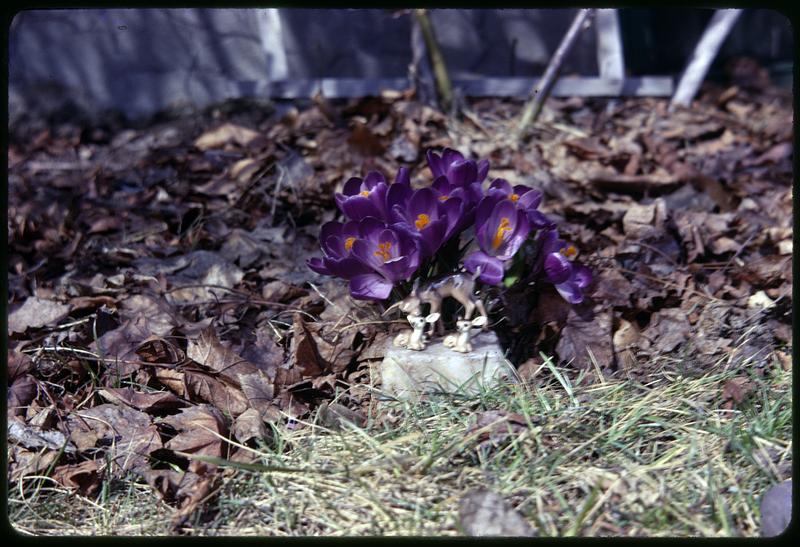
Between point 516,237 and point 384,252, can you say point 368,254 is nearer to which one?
point 384,252

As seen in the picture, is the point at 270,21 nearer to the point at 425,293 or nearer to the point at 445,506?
the point at 425,293

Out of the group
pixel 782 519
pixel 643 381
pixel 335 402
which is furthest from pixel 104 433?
pixel 782 519

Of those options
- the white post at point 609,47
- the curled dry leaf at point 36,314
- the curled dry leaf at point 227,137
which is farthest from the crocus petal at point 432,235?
the white post at point 609,47

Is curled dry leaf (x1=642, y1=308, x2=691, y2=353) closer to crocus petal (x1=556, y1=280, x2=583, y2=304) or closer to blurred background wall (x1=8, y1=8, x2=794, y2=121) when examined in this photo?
crocus petal (x1=556, y1=280, x2=583, y2=304)

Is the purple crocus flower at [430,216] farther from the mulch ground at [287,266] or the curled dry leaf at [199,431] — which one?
the curled dry leaf at [199,431]

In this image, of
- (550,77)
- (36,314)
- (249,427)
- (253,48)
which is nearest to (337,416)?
(249,427)
